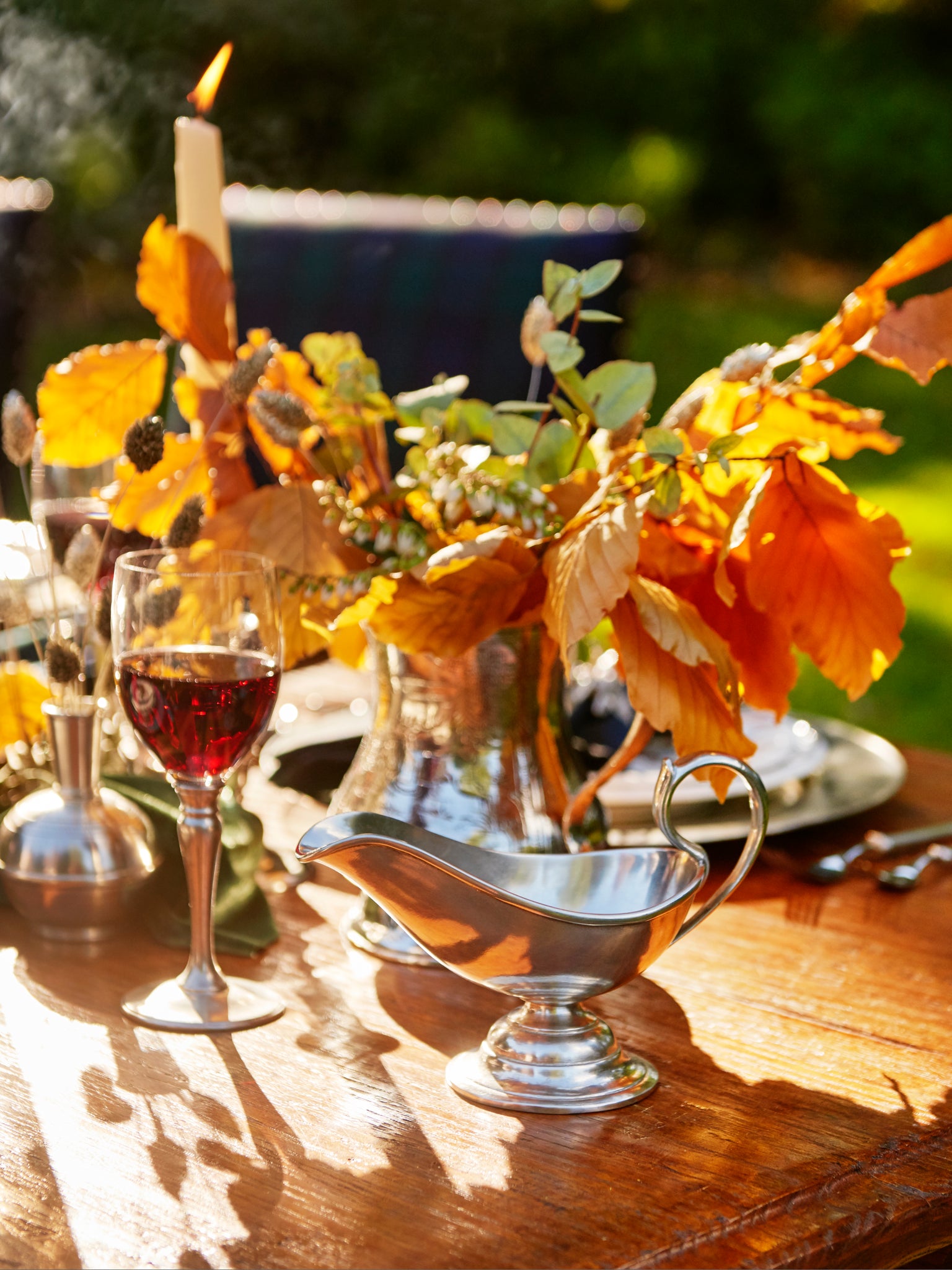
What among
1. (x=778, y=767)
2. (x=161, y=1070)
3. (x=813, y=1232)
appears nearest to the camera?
(x=813, y=1232)

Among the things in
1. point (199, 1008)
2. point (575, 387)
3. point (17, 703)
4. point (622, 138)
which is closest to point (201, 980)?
point (199, 1008)

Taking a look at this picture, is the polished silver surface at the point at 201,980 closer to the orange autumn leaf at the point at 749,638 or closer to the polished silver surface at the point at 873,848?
the orange autumn leaf at the point at 749,638

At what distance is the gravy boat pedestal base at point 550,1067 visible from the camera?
66 cm

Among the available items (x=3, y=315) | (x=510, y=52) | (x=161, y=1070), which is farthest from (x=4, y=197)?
(x=510, y=52)

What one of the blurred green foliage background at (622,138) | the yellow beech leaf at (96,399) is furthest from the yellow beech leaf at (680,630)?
the blurred green foliage background at (622,138)

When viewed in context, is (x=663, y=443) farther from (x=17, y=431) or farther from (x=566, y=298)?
(x=17, y=431)

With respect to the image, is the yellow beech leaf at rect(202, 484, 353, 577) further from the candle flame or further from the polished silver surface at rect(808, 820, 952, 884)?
the polished silver surface at rect(808, 820, 952, 884)

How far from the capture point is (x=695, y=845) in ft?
2.31

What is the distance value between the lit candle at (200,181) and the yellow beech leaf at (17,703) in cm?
27

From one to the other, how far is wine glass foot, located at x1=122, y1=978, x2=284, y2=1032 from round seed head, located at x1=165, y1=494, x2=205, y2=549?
218mm

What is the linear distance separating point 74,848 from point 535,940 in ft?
0.91

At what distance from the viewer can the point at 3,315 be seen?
78.7 inches

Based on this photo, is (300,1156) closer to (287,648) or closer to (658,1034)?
(658,1034)

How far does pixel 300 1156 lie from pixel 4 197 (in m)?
1.76
